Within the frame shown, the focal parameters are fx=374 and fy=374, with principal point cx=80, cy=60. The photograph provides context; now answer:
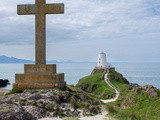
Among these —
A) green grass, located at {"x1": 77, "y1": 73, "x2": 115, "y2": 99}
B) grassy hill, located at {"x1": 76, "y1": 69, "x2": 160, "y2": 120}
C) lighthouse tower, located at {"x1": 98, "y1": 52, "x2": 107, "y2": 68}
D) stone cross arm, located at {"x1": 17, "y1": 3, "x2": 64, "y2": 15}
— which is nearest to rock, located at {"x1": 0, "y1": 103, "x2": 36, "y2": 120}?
grassy hill, located at {"x1": 76, "y1": 69, "x2": 160, "y2": 120}

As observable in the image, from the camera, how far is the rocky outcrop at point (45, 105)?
13.2m

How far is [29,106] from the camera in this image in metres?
14.4

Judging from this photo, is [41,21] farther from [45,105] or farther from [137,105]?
[137,105]

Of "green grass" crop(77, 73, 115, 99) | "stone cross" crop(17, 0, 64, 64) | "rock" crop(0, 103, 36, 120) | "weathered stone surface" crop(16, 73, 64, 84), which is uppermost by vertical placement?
"stone cross" crop(17, 0, 64, 64)

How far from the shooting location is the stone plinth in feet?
56.2

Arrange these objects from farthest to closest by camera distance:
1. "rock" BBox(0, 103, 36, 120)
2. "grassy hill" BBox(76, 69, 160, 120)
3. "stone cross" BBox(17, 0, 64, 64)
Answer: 1. "stone cross" BBox(17, 0, 64, 64)
2. "grassy hill" BBox(76, 69, 160, 120)
3. "rock" BBox(0, 103, 36, 120)

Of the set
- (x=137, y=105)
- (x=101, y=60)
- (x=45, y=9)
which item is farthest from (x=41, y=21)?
(x=101, y=60)

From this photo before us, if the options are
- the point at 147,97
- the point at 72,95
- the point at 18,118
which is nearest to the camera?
the point at 18,118

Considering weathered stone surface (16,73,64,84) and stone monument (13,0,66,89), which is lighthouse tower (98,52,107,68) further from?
weathered stone surface (16,73,64,84)

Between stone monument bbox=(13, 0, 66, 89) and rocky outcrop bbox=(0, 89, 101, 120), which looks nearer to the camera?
rocky outcrop bbox=(0, 89, 101, 120)

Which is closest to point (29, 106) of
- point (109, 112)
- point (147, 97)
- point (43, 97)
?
point (43, 97)

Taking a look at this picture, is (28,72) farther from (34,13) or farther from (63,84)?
(34,13)

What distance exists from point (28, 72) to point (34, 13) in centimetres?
292

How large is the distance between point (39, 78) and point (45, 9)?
3.42m
